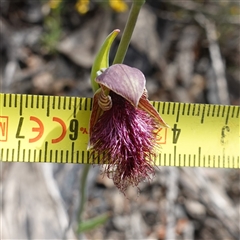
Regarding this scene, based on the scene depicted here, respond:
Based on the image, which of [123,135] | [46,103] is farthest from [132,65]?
[123,135]

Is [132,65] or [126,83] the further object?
[132,65]

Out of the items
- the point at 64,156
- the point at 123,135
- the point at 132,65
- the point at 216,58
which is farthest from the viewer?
the point at 216,58

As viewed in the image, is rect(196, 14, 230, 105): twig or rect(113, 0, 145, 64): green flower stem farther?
rect(196, 14, 230, 105): twig

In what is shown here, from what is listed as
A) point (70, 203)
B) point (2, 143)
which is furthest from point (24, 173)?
point (2, 143)

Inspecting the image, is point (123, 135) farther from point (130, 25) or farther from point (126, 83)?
point (130, 25)

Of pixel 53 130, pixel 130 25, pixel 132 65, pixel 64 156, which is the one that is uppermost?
pixel 132 65

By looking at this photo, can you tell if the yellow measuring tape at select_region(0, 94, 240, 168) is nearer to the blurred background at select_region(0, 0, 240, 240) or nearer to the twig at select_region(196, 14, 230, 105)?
the blurred background at select_region(0, 0, 240, 240)

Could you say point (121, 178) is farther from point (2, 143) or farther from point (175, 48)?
point (175, 48)

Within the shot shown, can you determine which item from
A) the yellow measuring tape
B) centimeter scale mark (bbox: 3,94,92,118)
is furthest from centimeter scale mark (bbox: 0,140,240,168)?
centimeter scale mark (bbox: 3,94,92,118)
